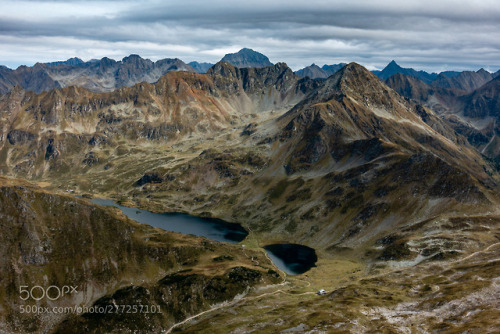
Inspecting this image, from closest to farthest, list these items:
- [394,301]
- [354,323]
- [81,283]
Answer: [354,323]
[394,301]
[81,283]

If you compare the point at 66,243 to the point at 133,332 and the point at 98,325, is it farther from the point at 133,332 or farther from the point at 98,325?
the point at 133,332

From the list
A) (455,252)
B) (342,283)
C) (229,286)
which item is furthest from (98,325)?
(455,252)

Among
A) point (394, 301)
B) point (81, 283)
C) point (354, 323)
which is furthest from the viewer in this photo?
point (81, 283)

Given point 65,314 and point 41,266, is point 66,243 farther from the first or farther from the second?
point 65,314

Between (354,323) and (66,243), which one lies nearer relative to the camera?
(354,323)

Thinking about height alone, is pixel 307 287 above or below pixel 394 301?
below

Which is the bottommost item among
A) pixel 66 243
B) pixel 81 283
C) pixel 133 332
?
pixel 133 332
